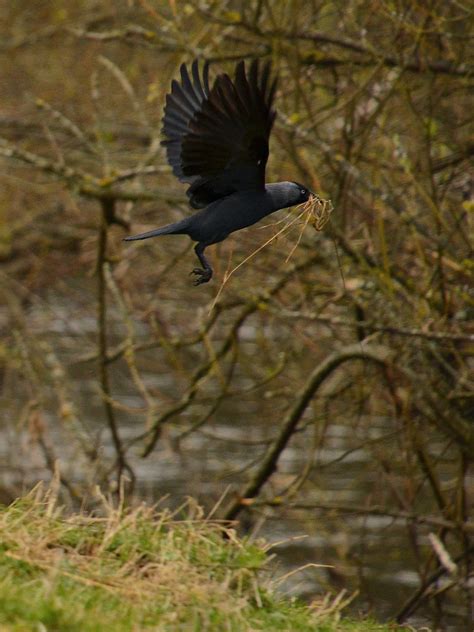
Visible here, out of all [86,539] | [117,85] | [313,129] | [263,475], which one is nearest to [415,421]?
[263,475]

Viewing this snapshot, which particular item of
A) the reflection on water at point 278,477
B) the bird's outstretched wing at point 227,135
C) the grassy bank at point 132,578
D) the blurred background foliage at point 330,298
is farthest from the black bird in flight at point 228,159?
the reflection on water at point 278,477

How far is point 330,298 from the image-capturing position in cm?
757

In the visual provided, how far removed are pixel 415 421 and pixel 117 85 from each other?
5.05m

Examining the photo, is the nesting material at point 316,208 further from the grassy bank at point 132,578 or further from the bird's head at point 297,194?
the grassy bank at point 132,578

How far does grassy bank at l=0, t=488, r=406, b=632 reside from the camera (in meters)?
3.35

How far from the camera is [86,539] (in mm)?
4180

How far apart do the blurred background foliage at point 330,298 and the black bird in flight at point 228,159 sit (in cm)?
114

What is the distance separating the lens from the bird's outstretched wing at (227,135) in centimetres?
407

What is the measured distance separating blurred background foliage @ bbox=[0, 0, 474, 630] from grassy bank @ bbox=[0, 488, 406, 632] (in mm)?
1258

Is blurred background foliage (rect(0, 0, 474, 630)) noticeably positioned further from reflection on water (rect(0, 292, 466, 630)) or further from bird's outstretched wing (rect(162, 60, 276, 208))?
bird's outstretched wing (rect(162, 60, 276, 208))

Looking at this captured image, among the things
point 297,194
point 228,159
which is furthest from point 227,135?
point 297,194

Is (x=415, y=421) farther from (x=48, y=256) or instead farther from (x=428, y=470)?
(x=48, y=256)

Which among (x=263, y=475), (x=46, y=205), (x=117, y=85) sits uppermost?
(x=117, y=85)

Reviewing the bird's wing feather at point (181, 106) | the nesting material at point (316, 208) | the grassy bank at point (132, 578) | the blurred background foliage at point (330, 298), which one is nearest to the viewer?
the grassy bank at point (132, 578)
